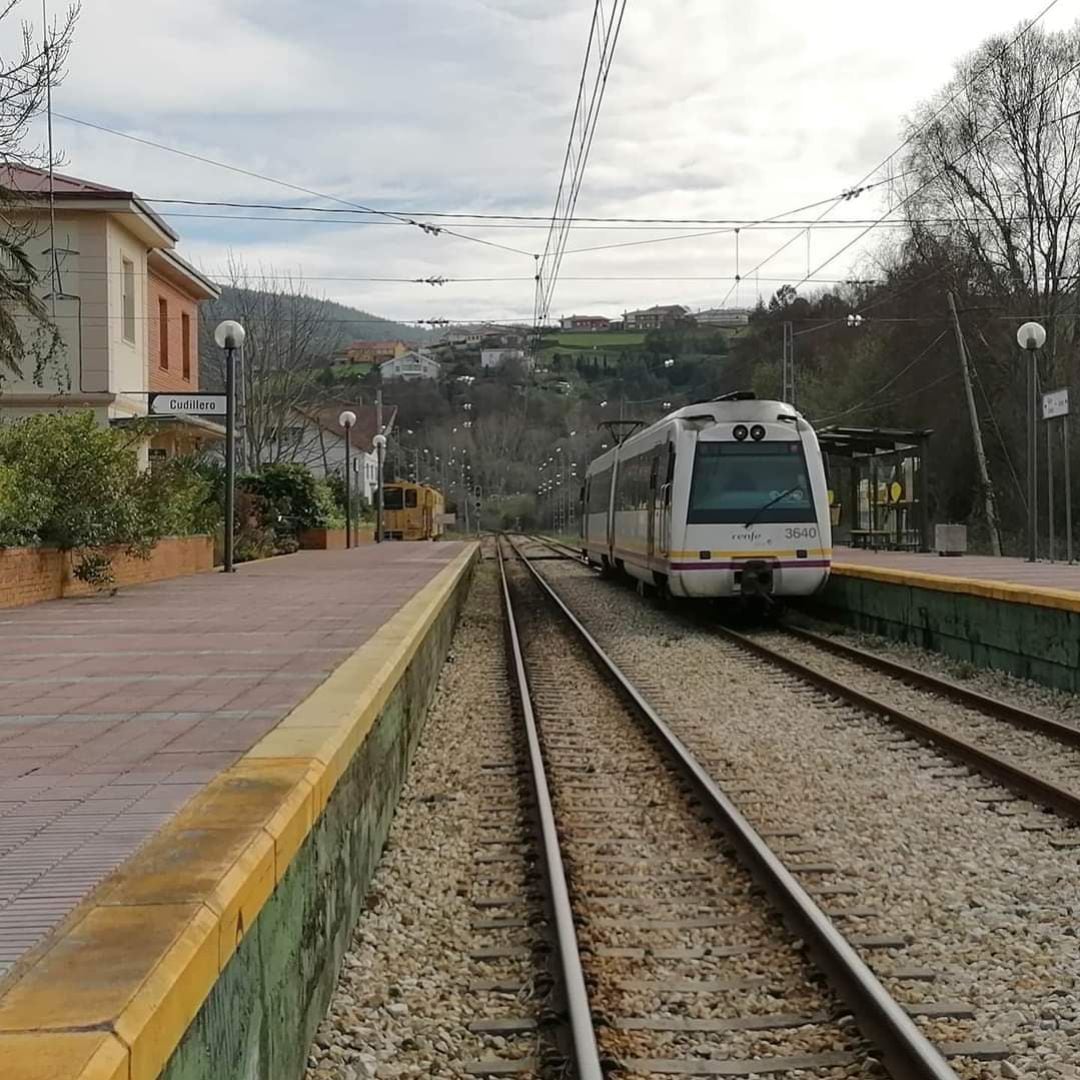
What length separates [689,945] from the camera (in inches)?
209

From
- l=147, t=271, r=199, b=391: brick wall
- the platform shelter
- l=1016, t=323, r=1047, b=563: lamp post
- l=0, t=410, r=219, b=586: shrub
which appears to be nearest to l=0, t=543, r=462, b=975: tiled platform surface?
l=0, t=410, r=219, b=586: shrub

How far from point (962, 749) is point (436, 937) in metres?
4.68

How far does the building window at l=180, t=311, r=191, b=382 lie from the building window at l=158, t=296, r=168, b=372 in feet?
5.37

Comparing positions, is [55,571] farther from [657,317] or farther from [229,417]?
[657,317]

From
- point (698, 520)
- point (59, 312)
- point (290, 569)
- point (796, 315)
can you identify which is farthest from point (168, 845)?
point (796, 315)

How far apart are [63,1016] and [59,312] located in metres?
26.1

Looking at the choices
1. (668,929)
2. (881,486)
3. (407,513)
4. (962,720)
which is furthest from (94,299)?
(407,513)

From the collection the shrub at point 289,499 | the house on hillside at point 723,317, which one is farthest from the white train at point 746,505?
the house on hillside at point 723,317

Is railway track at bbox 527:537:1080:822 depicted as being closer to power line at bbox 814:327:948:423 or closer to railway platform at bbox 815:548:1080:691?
railway platform at bbox 815:548:1080:691

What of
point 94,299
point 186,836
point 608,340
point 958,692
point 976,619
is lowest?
point 958,692

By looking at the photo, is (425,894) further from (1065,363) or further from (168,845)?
(1065,363)

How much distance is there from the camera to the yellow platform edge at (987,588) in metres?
11.8

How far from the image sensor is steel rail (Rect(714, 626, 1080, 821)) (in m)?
7.45

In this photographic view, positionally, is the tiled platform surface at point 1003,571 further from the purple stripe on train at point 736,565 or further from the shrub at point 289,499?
the shrub at point 289,499
